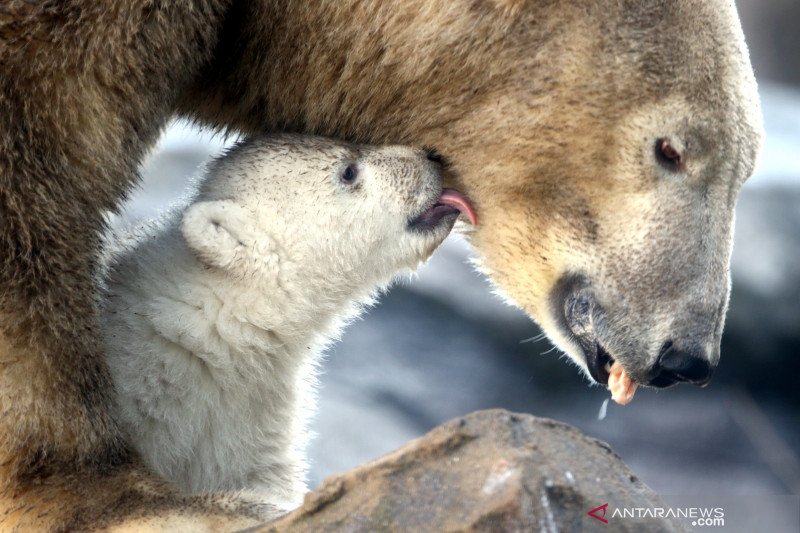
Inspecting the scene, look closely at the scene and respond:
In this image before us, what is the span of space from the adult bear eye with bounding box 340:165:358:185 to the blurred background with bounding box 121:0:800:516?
204 centimetres

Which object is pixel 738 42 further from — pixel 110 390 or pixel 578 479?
pixel 110 390

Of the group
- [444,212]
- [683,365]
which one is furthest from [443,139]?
[683,365]

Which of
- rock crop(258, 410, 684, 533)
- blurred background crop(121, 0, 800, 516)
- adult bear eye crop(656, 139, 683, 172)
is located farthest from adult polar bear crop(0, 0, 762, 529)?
blurred background crop(121, 0, 800, 516)

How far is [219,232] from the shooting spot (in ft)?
6.63

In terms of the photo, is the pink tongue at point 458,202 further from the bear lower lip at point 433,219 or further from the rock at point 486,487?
the rock at point 486,487

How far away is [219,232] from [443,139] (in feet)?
1.45

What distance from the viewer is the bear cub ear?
2012mm

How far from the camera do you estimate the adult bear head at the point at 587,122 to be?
194 centimetres

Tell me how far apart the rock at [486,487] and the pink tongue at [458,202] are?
0.77 metres

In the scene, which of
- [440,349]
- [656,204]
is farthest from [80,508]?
[440,349]

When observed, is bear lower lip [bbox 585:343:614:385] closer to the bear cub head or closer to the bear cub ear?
the bear cub head

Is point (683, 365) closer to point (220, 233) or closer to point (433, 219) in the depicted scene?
point (433, 219)

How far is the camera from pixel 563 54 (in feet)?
6.44

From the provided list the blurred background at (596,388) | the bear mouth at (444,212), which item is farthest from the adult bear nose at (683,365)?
the blurred background at (596,388)
